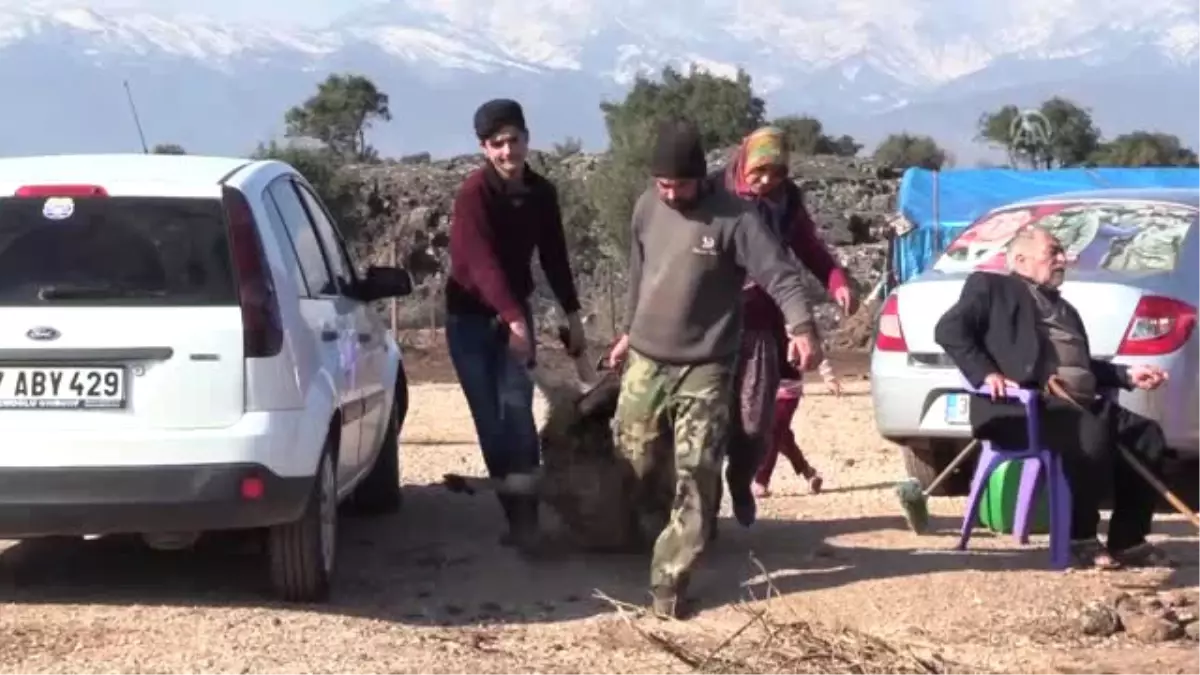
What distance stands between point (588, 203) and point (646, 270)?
22.4 metres

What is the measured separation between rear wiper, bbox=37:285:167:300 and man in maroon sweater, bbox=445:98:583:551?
5.37ft

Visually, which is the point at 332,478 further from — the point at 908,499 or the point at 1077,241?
the point at 1077,241

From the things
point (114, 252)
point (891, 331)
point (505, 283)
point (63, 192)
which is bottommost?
point (891, 331)

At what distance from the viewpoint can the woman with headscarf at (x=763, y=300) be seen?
27.4 feet

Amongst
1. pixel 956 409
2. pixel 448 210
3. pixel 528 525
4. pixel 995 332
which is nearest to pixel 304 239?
pixel 528 525

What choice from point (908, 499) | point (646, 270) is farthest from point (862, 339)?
point (646, 270)

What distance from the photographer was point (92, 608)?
23.2ft

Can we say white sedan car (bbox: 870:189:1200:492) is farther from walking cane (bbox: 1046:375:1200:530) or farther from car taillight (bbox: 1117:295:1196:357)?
walking cane (bbox: 1046:375:1200:530)

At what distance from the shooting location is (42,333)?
6566mm

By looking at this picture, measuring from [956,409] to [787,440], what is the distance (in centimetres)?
107

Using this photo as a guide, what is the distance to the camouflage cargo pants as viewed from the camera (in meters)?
7.00

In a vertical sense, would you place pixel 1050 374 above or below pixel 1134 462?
above

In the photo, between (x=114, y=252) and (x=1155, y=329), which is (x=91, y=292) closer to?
(x=114, y=252)

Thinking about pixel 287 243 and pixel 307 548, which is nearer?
pixel 307 548
